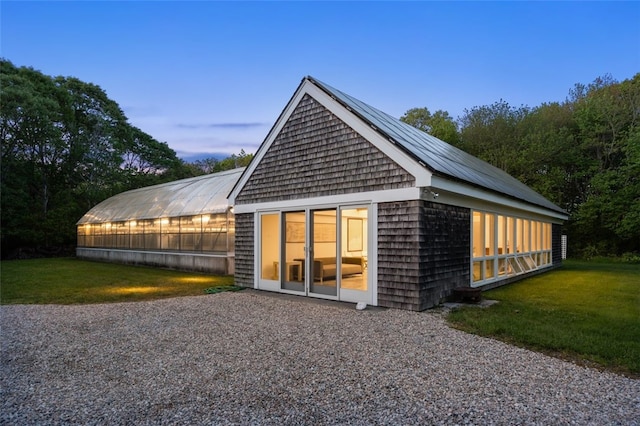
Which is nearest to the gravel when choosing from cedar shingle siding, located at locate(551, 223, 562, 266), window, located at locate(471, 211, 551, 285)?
window, located at locate(471, 211, 551, 285)

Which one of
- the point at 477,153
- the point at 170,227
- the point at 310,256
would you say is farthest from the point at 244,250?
the point at 477,153

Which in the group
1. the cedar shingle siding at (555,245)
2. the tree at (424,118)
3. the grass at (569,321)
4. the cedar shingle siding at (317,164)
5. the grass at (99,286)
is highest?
the tree at (424,118)

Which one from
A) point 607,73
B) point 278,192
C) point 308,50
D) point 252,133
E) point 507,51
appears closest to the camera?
point 278,192

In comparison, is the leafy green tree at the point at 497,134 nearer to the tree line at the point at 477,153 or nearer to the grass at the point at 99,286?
the tree line at the point at 477,153

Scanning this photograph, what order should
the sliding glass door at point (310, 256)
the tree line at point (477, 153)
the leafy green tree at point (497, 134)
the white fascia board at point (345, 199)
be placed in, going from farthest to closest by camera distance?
1. the leafy green tree at point (497, 134)
2. the tree line at point (477, 153)
3. the sliding glass door at point (310, 256)
4. the white fascia board at point (345, 199)

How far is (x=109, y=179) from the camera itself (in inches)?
1217

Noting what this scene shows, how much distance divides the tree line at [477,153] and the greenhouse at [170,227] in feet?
15.8

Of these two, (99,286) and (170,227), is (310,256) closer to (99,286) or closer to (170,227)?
(99,286)

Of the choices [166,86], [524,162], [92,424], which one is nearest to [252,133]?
[166,86]

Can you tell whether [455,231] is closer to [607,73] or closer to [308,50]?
[308,50]

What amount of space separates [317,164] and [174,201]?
1200 centimetres

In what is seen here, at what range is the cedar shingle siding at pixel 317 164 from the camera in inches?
338

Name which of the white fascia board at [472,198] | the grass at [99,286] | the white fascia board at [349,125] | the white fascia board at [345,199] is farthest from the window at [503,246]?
the grass at [99,286]

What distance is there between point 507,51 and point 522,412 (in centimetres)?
2556
